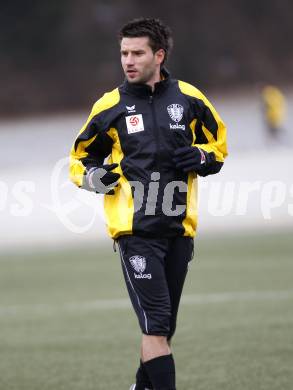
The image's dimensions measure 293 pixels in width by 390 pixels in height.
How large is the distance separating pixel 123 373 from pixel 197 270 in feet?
18.3

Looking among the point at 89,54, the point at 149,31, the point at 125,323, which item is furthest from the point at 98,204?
the point at 89,54

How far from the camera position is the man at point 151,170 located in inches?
229

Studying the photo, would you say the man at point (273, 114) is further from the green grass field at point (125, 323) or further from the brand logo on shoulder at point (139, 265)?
the brand logo on shoulder at point (139, 265)

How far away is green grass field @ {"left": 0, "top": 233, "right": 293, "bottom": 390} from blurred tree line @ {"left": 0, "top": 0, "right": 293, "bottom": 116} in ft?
74.4

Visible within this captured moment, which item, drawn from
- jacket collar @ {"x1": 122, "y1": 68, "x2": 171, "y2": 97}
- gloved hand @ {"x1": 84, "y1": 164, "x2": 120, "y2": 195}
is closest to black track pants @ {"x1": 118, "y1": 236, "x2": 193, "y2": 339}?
gloved hand @ {"x1": 84, "y1": 164, "x2": 120, "y2": 195}

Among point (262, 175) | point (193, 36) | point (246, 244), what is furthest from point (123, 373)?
point (193, 36)

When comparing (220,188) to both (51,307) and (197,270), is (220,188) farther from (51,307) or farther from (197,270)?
(51,307)

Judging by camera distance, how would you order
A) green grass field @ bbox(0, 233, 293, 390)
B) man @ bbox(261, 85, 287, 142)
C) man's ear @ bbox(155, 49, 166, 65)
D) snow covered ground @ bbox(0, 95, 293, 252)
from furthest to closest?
man @ bbox(261, 85, 287, 142)
snow covered ground @ bbox(0, 95, 293, 252)
green grass field @ bbox(0, 233, 293, 390)
man's ear @ bbox(155, 49, 166, 65)

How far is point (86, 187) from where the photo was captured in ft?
19.6

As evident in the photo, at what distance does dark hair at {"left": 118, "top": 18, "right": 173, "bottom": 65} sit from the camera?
5956 millimetres

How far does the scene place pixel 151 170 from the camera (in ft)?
19.2

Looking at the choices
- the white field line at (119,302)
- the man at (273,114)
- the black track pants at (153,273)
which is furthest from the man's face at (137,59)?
the man at (273,114)

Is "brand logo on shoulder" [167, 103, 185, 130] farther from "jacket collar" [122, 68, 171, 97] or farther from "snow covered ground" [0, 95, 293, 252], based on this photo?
"snow covered ground" [0, 95, 293, 252]

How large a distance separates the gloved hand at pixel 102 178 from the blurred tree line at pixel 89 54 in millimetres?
29754
